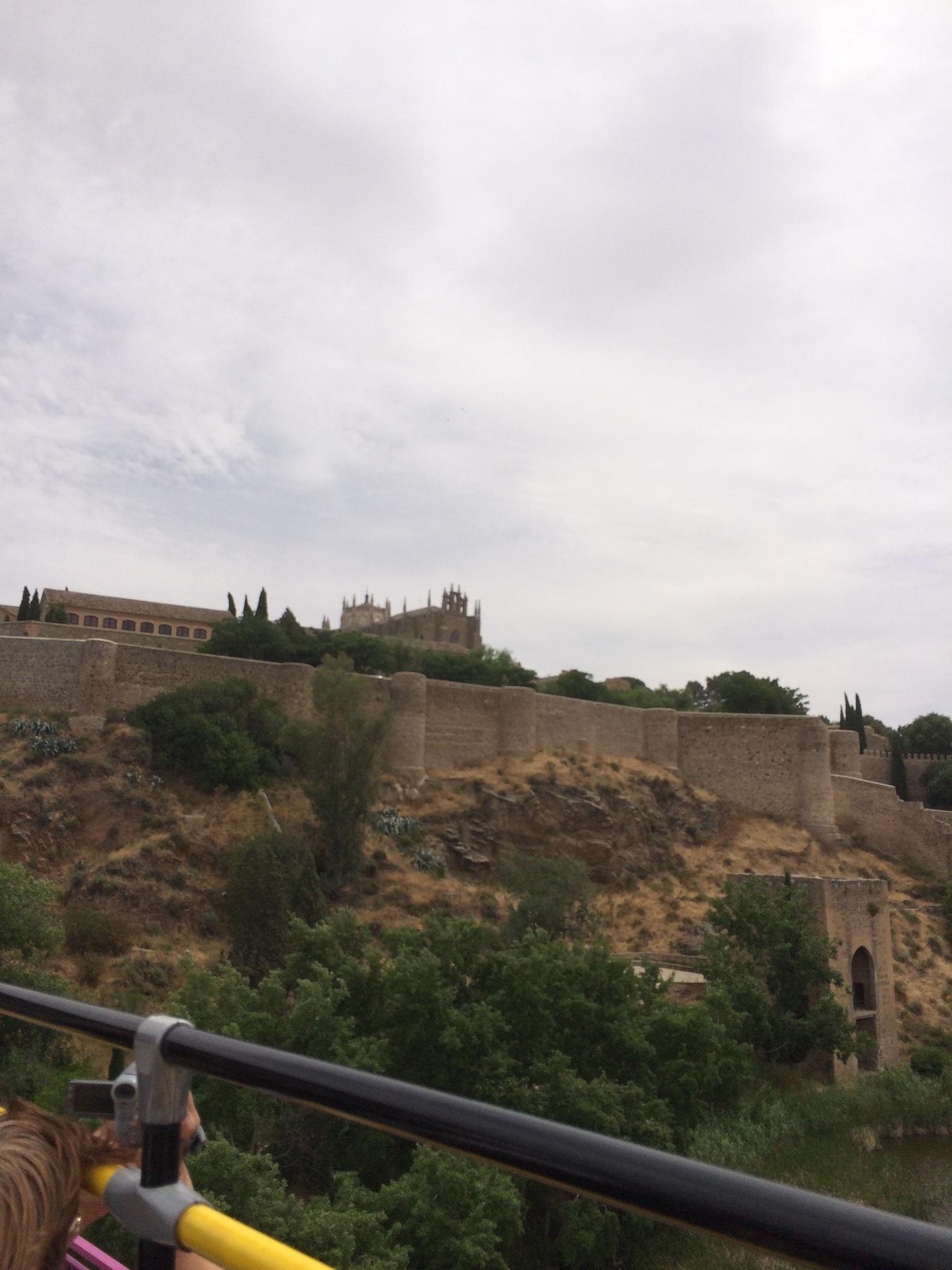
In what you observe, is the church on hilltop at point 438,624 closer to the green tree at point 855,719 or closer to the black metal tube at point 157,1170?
the green tree at point 855,719

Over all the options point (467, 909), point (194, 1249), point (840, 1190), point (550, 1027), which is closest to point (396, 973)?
point (550, 1027)

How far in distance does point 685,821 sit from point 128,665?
19.7 meters

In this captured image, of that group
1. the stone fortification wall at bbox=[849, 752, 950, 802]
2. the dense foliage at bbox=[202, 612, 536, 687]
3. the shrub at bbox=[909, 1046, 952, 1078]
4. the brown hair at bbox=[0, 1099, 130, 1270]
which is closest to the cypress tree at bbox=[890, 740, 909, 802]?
the stone fortification wall at bbox=[849, 752, 950, 802]

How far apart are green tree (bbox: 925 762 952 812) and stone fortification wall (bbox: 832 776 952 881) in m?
14.6

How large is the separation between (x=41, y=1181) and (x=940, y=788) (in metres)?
58.6

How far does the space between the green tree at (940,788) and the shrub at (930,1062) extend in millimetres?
30062

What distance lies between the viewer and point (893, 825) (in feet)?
131

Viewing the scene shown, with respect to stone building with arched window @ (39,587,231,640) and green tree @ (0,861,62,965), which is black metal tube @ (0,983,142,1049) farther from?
stone building with arched window @ (39,587,231,640)

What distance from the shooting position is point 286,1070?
1384 millimetres

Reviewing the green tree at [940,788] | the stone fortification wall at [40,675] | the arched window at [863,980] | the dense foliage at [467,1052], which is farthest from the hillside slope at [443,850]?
the green tree at [940,788]

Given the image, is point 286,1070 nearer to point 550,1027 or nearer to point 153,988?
point 550,1027

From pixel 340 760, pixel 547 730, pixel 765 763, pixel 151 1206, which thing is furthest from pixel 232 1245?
pixel 765 763

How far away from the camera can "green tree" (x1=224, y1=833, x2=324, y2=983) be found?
22797 millimetres

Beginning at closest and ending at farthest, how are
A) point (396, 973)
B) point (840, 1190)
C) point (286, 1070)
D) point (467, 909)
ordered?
point (286, 1070)
point (396, 973)
point (840, 1190)
point (467, 909)
